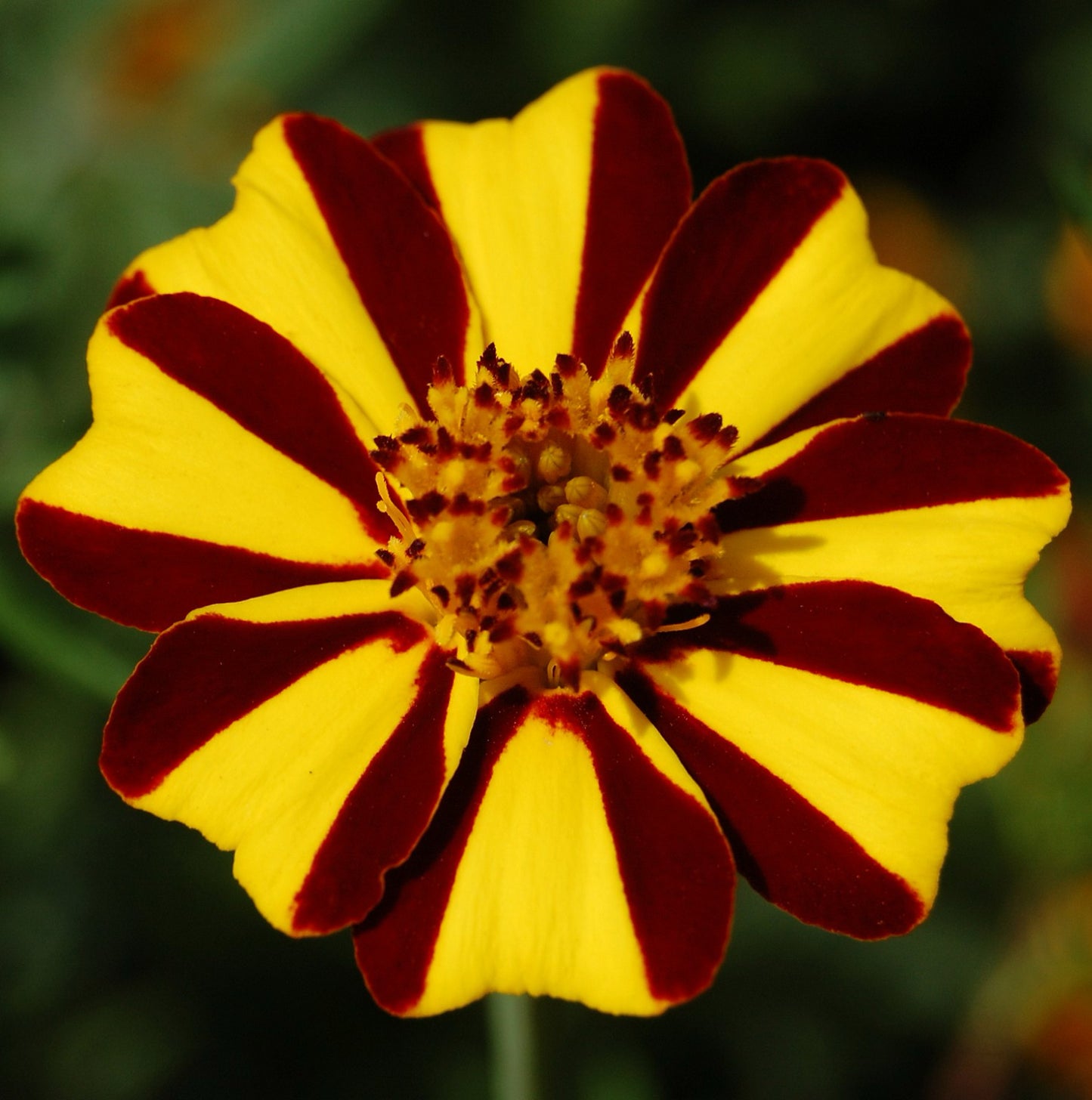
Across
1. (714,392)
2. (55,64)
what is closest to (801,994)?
(714,392)

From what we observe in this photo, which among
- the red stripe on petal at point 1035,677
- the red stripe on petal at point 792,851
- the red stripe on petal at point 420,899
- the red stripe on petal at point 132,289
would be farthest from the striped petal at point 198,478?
the red stripe on petal at point 1035,677

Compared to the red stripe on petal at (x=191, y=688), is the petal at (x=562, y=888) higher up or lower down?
lower down

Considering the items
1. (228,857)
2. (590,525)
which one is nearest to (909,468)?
(590,525)

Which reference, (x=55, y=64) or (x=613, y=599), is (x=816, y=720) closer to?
(x=613, y=599)

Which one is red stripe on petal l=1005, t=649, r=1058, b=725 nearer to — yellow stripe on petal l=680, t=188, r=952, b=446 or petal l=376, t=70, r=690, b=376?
yellow stripe on petal l=680, t=188, r=952, b=446

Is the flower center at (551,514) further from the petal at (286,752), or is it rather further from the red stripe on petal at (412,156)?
the red stripe on petal at (412,156)

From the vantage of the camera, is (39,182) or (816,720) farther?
(39,182)

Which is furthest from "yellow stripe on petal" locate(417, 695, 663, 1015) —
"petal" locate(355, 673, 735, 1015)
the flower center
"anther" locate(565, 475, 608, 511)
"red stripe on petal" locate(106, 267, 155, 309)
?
"red stripe on petal" locate(106, 267, 155, 309)
